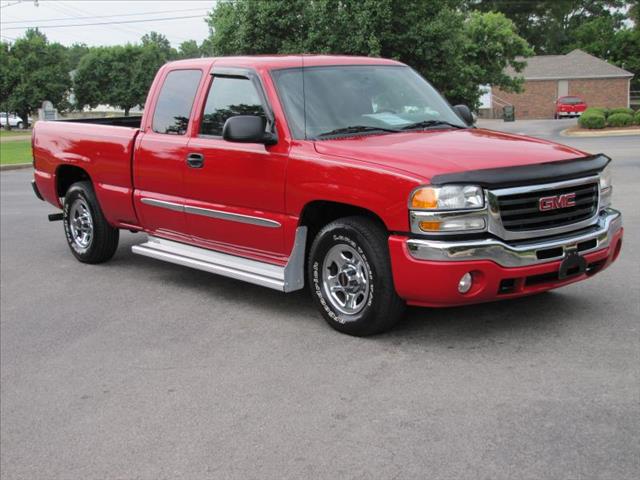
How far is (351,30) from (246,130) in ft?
78.6

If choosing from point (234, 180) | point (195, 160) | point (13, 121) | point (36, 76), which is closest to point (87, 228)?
point (195, 160)

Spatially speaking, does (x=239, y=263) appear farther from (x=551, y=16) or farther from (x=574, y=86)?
(x=551, y=16)

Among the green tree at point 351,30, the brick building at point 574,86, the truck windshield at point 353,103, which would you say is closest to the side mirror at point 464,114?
the truck windshield at point 353,103

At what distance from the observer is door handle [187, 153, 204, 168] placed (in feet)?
22.2

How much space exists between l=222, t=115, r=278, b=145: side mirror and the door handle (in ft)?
2.42

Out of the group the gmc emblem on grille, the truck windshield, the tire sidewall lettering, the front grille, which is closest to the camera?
the front grille

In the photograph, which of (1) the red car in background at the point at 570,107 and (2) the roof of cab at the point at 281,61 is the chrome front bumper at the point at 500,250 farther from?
(1) the red car in background at the point at 570,107

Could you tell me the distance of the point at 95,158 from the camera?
814cm

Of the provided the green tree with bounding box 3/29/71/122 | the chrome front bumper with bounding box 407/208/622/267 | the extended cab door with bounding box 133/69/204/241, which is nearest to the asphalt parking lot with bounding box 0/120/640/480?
the chrome front bumper with bounding box 407/208/622/267

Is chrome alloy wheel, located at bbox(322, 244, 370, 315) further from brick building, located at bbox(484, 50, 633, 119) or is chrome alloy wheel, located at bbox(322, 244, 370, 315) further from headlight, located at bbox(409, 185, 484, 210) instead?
brick building, located at bbox(484, 50, 633, 119)

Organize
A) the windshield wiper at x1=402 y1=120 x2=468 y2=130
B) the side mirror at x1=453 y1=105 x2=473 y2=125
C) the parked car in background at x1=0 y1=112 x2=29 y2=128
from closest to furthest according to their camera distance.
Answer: the windshield wiper at x1=402 y1=120 x2=468 y2=130 → the side mirror at x1=453 y1=105 x2=473 y2=125 → the parked car in background at x1=0 y1=112 x2=29 y2=128

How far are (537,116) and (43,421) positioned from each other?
63.1 m

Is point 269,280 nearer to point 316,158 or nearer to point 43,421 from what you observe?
point 316,158

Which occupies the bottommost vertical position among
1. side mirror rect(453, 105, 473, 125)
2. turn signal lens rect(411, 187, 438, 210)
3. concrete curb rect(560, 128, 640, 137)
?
concrete curb rect(560, 128, 640, 137)
